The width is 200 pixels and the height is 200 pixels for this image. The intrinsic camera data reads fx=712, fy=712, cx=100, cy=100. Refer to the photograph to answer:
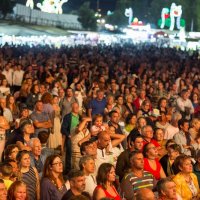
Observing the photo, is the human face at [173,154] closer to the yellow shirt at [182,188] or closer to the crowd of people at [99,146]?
the crowd of people at [99,146]

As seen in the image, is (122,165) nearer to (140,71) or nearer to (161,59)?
(140,71)

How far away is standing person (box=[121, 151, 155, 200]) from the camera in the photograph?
28.4 ft

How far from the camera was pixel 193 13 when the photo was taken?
100062mm

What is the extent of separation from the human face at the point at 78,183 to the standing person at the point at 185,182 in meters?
1.57

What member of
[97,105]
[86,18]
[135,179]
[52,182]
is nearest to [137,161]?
[135,179]

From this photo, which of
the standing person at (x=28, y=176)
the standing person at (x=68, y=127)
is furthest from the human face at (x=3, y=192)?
the standing person at (x=68, y=127)

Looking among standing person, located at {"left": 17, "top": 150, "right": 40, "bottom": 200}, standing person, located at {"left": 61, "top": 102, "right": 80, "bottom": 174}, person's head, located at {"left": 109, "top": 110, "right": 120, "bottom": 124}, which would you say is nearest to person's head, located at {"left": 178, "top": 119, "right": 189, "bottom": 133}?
person's head, located at {"left": 109, "top": 110, "right": 120, "bottom": 124}

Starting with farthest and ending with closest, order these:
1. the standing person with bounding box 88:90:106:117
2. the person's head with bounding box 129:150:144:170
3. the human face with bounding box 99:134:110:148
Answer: the standing person with bounding box 88:90:106:117 < the human face with bounding box 99:134:110:148 < the person's head with bounding box 129:150:144:170

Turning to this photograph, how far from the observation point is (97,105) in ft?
49.8

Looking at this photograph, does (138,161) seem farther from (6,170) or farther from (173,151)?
(6,170)

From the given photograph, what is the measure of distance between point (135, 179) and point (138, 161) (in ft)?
0.74

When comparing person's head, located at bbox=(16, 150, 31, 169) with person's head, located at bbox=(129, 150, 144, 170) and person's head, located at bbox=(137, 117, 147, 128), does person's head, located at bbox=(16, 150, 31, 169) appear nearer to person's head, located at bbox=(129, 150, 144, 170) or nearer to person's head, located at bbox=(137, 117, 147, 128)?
person's head, located at bbox=(129, 150, 144, 170)

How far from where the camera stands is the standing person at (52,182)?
809 centimetres

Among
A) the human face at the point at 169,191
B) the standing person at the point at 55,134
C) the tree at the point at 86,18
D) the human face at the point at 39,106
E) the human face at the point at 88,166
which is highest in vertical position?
the tree at the point at 86,18
